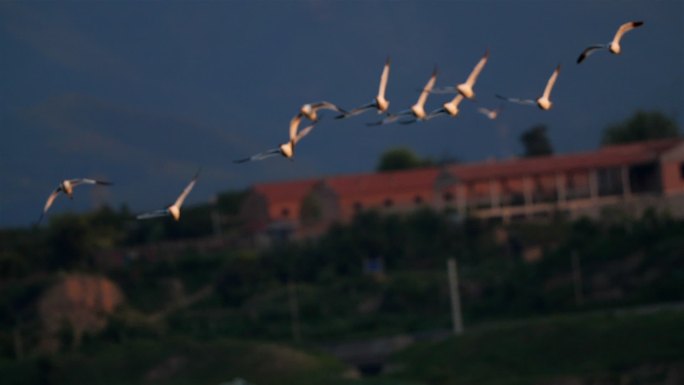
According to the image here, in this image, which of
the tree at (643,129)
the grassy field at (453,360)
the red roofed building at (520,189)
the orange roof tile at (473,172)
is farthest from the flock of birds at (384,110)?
the tree at (643,129)

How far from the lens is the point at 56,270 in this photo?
58.4 meters

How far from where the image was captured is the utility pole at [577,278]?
4253cm

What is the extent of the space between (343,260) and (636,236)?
1358 centimetres

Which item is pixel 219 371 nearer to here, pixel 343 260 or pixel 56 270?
pixel 343 260

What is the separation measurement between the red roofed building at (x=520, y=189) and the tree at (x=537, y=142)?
21.9m

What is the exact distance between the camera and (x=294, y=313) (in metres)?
46.1

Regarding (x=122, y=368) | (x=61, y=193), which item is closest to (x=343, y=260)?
(x=122, y=368)

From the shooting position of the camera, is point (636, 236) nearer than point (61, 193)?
No

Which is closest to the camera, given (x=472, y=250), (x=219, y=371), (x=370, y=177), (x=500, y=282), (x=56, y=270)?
(x=219, y=371)

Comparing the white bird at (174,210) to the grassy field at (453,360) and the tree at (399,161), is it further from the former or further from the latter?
the tree at (399,161)

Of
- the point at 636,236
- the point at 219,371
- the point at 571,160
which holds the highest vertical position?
the point at 571,160

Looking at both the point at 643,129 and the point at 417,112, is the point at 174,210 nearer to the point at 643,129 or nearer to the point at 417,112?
the point at 417,112

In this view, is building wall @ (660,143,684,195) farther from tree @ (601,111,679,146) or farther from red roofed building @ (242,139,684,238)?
tree @ (601,111,679,146)

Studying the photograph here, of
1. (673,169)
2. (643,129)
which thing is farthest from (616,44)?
(643,129)
